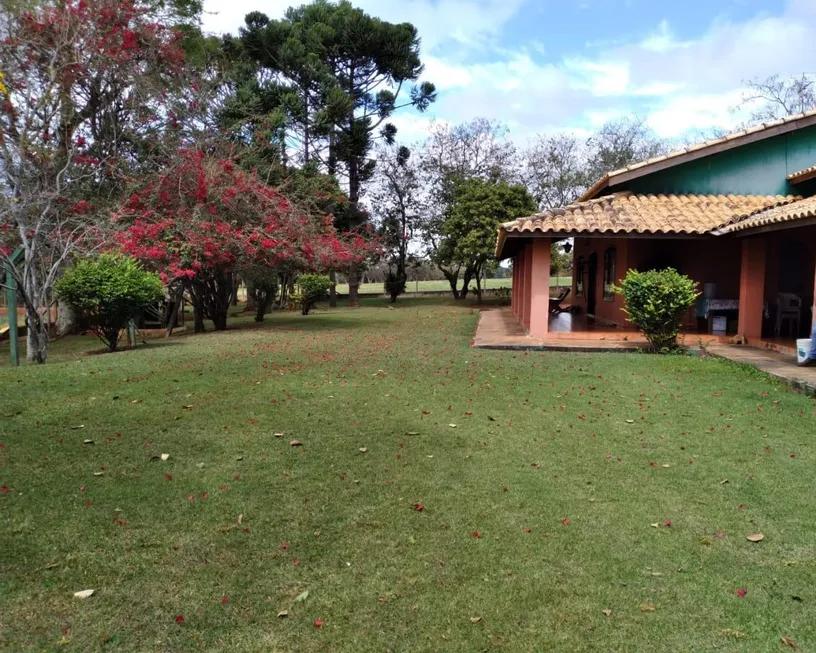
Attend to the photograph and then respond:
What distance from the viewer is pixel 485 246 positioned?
2559 centimetres

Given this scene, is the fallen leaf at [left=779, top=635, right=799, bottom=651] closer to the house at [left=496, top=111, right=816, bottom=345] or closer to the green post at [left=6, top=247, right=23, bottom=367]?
the house at [left=496, top=111, right=816, bottom=345]

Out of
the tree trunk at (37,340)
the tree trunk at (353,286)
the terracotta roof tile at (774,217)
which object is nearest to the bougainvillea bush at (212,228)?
the tree trunk at (37,340)

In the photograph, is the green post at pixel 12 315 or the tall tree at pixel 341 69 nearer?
the green post at pixel 12 315

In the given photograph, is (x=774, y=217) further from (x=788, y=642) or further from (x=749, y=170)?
(x=788, y=642)

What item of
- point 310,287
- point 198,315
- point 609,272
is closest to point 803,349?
point 609,272

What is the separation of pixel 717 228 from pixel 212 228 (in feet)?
35.1

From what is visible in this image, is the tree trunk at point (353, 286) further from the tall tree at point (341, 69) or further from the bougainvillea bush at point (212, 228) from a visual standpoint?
the bougainvillea bush at point (212, 228)

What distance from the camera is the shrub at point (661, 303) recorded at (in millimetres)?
9938

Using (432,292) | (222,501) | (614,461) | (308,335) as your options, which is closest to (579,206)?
(308,335)

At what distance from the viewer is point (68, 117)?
46.5 ft

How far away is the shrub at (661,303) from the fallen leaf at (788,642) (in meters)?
8.14

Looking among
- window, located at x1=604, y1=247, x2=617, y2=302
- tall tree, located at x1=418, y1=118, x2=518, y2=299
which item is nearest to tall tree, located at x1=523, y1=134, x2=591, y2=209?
tall tree, located at x1=418, y1=118, x2=518, y2=299

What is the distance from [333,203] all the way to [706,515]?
21121mm

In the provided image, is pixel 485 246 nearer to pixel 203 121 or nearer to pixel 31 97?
pixel 203 121
